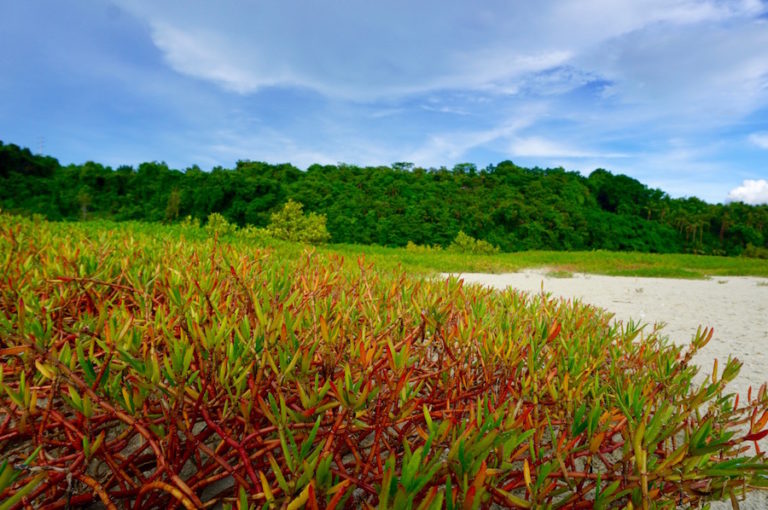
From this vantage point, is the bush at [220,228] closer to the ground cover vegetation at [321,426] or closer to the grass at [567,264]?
the grass at [567,264]

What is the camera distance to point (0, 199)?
96.3 ft

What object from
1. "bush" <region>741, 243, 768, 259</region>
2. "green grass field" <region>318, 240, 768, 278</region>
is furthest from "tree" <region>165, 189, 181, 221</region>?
"bush" <region>741, 243, 768, 259</region>

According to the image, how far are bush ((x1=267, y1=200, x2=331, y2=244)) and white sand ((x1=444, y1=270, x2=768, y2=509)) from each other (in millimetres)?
9645

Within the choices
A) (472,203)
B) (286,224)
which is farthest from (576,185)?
(286,224)

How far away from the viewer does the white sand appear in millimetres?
4040

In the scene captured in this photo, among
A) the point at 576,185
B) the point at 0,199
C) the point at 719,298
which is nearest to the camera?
the point at 719,298

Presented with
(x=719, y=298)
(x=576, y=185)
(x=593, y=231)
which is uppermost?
(x=576, y=185)

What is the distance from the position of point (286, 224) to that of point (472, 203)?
586 inches

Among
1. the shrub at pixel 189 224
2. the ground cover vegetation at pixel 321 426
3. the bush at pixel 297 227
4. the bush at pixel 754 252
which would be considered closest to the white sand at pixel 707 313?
the ground cover vegetation at pixel 321 426

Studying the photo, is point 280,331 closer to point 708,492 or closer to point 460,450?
point 460,450

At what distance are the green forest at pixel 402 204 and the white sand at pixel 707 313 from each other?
54.8 feet

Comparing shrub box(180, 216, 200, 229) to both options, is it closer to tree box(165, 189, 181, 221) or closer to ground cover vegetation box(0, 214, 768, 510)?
ground cover vegetation box(0, 214, 768, 510)

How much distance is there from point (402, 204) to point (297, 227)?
11.1m

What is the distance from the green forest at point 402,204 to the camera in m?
27.6
